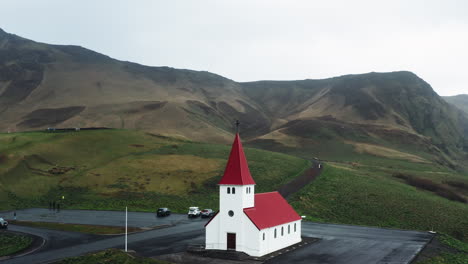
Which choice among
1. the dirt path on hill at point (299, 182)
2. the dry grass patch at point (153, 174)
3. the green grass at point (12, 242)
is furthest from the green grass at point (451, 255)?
the dry grass patch at point (153, 174)

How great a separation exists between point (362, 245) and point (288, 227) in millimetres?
9185

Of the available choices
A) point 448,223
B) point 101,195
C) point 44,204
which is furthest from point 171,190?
point 448,223

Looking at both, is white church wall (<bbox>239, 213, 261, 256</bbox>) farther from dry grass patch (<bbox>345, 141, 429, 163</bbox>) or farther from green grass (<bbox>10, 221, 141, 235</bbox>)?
dry grass patch (<bbox>345, 141, 429, 163</bbox>)

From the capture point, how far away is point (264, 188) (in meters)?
96.9

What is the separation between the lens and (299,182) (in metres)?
102

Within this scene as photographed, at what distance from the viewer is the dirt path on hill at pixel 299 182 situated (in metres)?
93.2

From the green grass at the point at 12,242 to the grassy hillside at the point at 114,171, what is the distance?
2634 centimetres

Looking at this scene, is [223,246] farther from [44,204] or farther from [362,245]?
[44,204]

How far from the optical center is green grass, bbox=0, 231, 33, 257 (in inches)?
1952

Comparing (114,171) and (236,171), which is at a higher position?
(236,171)

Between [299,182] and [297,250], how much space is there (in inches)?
2026

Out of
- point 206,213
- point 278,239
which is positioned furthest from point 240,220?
point 206,213

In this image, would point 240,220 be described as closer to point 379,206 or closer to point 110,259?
point 110,259

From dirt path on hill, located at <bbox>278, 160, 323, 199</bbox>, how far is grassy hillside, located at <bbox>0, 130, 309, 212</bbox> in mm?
2585
